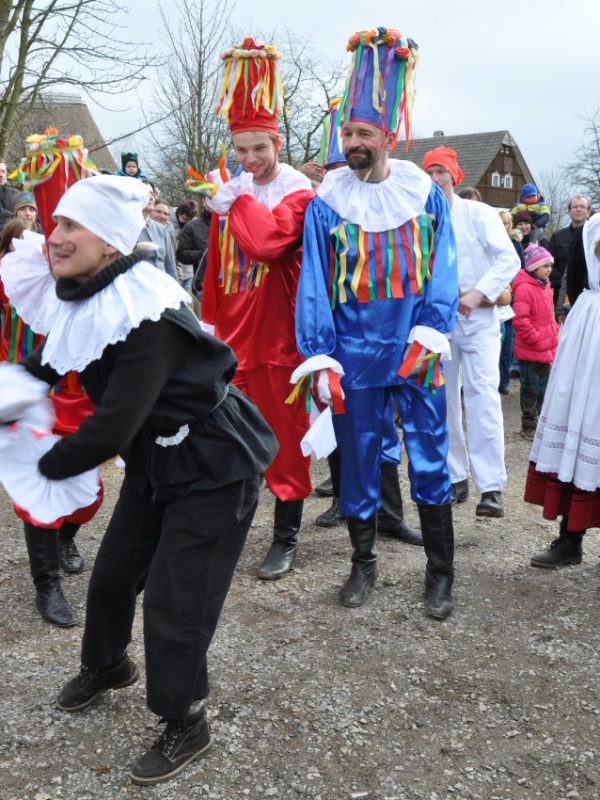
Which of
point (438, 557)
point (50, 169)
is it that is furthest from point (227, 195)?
point (438, 557)

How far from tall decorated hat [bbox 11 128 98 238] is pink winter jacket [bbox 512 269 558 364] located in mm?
4999

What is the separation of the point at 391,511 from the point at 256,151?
2.07 metres

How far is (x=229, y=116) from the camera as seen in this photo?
12.4 feet

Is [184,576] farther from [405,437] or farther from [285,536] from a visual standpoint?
[285,536]

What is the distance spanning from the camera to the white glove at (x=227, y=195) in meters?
3.71

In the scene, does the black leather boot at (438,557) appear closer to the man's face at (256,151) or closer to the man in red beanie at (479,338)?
the man in red beanie at (479,338)

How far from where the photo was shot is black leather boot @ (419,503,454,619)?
11.6 feet

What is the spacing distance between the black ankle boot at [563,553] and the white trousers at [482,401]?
31.2 inches

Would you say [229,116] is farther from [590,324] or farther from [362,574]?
[362,574]

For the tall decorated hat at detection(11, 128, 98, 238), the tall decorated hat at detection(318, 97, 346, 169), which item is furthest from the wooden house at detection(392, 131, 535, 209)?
the tall decorated hat at detection(11, 128, 98, 238)

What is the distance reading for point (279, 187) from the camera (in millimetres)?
3949

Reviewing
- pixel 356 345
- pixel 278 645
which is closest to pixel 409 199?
pixel 356 345

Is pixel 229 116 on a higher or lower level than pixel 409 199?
higher

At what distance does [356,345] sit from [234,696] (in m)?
1.50
